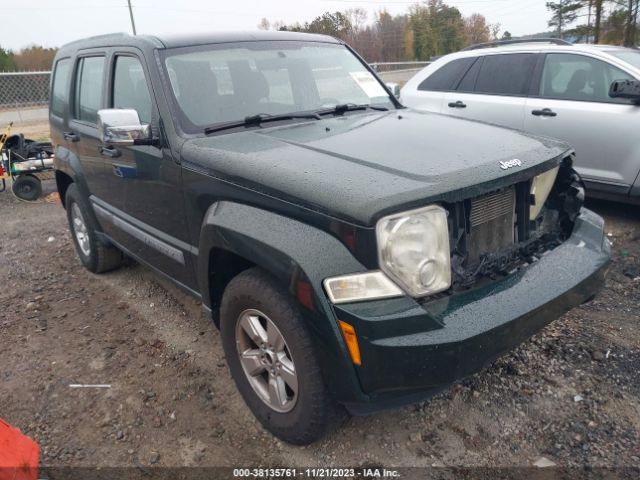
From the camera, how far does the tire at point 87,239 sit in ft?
14.5

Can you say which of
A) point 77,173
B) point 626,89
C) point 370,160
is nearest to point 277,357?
point 370,160

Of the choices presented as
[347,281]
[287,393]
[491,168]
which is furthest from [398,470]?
[491,168]

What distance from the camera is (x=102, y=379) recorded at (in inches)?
126

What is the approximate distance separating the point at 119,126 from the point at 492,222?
6.46 ft

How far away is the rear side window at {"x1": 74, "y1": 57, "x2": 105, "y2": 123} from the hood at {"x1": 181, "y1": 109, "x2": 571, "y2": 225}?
1.50 m

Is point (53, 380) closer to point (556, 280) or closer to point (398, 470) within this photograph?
point (398, 470)

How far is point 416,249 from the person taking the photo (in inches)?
81.0

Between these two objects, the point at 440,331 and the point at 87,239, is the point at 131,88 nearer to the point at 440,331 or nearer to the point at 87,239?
the point at 87,239

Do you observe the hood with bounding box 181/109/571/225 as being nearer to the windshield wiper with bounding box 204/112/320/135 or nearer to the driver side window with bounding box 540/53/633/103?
the windshield wiper with bounding box 204/112/320/135

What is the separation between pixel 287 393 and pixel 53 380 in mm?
1642

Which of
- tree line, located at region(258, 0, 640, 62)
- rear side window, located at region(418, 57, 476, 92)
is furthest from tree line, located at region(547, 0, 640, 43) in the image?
rear side window, located at region(418, 57, 476, 92)

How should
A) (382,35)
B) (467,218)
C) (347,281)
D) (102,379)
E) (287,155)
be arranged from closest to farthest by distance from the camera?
(347,281) → (467,218) → (287,155) → (102,379) → (382,35)

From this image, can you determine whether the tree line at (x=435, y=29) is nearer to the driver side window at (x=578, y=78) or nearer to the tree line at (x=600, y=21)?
the tree line at (x=600, y=21)

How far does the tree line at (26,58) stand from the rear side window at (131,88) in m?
29.0
